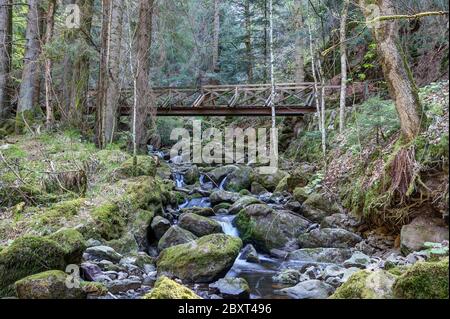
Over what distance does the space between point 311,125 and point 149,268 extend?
8973mm

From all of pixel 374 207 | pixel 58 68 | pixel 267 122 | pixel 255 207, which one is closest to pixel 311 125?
pixel 267 122

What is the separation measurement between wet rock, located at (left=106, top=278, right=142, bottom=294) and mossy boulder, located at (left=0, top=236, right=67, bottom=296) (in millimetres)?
606

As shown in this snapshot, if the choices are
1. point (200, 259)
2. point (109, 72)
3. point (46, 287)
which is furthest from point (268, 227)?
point (109, 72)

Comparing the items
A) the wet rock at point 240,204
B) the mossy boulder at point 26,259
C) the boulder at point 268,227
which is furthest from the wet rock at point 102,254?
the wet rock at point 240,204

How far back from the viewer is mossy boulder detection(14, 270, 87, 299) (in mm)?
3707

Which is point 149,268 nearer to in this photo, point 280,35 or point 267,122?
point 267,122

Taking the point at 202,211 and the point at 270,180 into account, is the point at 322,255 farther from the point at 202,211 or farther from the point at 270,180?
the point at 270,180

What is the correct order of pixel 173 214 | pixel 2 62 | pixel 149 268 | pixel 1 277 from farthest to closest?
pixel 2 62 → pixel 173 214 → pixel 149 268 → pixel 1 277

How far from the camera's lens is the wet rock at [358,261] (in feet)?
18.5

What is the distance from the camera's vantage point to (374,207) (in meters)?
6.25

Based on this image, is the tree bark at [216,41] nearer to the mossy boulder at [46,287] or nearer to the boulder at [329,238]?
the boulder at [329,238]

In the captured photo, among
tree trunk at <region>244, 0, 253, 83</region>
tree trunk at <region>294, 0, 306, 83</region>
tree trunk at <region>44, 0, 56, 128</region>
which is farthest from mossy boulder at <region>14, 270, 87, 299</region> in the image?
tree trunk at <region>244, 0, 253, 83</region>

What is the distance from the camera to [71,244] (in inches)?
180

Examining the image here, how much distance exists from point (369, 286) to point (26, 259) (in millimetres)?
3365
